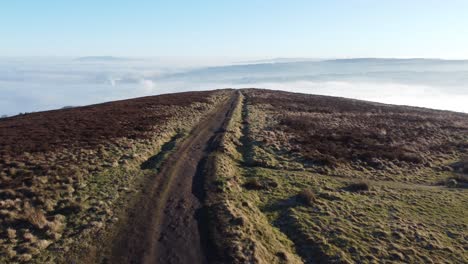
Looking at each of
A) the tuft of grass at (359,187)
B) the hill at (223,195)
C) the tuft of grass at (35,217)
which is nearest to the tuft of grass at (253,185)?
the hill at (223,195)

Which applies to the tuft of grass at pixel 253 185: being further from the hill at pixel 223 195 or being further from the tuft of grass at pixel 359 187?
the tuft of grass at pixel 359 187

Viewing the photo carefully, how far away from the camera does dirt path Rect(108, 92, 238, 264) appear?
13.0 metres

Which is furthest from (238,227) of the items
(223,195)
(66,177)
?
(66,177)

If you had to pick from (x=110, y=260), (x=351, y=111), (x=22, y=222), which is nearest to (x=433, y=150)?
(x=351, y=111)

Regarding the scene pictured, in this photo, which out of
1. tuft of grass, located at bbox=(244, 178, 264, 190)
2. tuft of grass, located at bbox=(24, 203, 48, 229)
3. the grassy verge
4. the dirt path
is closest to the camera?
the dirt path

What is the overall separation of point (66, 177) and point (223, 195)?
397 inches

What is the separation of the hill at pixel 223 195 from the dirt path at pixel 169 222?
6cm

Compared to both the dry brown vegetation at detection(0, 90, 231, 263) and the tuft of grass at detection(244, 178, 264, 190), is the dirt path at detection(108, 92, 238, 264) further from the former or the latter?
the tuft of grass at detection(244, 178, 264, 190)

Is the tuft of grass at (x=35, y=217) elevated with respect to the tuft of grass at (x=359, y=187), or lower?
elevated

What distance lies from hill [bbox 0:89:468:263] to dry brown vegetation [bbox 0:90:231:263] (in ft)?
0.28

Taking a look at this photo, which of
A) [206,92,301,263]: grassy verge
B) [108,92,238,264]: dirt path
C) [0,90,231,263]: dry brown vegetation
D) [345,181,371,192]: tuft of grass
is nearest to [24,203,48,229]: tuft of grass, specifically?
[0,90,231,263]: dry brown vegetation

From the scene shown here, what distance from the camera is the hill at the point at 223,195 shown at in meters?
14.0

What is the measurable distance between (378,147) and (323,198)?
17432 mm

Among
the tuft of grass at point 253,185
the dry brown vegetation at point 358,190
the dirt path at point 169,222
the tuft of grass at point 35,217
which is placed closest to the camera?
the dirt path at point 169,222
